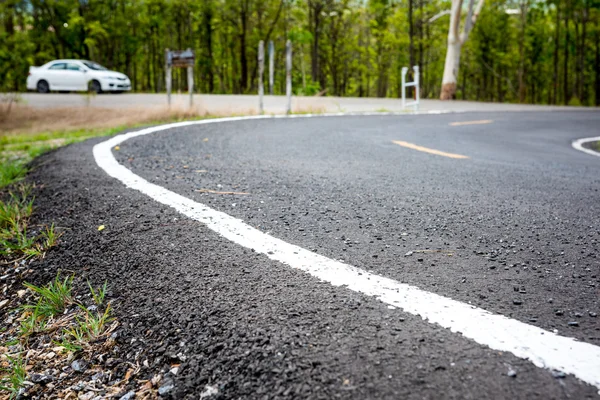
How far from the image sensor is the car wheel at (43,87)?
21906 millimetres

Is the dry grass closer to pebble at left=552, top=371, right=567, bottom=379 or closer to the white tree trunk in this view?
pebble at left=552, top=371, right=567, bottom=379

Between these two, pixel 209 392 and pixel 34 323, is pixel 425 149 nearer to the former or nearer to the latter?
pixel 34 323

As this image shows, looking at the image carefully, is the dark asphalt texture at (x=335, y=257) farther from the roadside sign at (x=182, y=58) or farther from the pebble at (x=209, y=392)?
the roadside sign at (x=182, y=58)

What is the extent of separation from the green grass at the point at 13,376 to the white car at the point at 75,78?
810 inches

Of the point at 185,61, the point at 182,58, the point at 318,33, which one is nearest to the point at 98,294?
the point at 185,61

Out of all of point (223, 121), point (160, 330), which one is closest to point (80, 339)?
point (160, 330)

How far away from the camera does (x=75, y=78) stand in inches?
834

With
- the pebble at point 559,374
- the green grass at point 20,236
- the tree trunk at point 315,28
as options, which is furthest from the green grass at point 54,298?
the tree trunk at point 315,28

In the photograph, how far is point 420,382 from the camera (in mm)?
1445

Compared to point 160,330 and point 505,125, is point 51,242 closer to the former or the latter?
point 160,330

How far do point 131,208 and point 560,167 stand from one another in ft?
15.0

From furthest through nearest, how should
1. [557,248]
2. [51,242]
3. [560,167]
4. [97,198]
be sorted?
[560,167] → [97,198] → [51,242] → [557,248]

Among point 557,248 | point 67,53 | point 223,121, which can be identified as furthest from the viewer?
point 67,53

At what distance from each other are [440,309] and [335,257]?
0.69m
